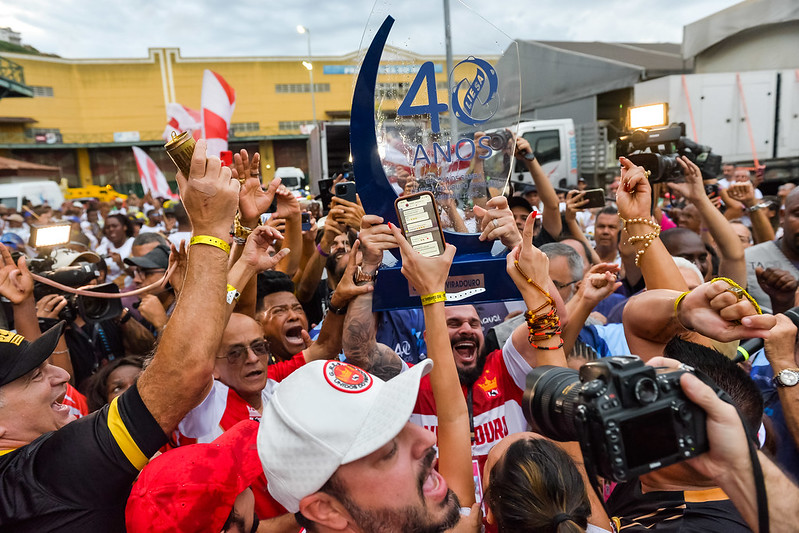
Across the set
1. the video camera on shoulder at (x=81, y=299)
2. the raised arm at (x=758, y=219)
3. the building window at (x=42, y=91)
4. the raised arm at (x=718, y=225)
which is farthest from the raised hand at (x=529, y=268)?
the building window at (x=42, y=91)

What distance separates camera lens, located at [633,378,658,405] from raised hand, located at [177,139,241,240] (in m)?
1.08

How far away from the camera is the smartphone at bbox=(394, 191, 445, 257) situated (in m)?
1.88

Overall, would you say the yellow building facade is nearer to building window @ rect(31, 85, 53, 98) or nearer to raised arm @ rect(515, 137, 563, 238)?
building window @ rect(31, 85, 53, 98)

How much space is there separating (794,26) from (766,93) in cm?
267

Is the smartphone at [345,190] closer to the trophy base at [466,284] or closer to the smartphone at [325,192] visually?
the trophy base at [466,284]

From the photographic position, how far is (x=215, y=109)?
6.24 m

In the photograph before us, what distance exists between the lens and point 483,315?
347 centimetres

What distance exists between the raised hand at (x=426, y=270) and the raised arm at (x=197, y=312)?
2.00 ft

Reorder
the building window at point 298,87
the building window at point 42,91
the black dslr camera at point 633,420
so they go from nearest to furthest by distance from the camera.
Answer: the black dslr camera at point 633,420, the building window at point 42,91, the building window at point 298,87

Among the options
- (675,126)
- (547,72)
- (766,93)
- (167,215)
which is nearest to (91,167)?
(167,215)

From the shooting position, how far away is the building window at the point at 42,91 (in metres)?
36.2

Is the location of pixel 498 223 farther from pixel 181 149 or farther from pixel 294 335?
pixel 294 335

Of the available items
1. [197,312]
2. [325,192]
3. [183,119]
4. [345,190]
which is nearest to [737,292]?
[197,312]

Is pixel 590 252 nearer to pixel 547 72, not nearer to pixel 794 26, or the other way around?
pixel 794 26
